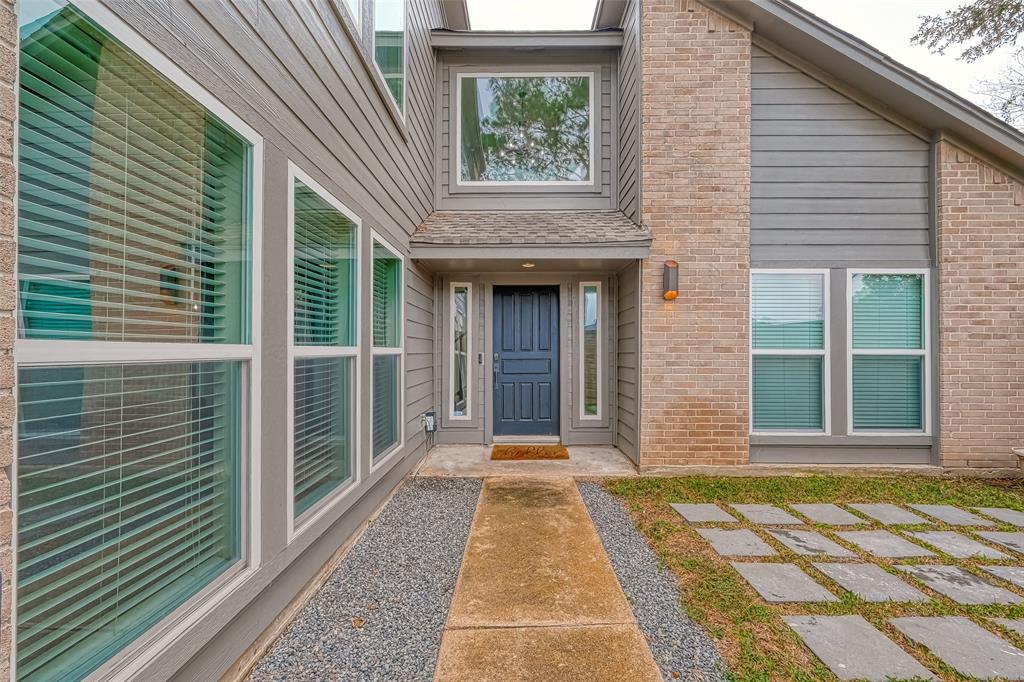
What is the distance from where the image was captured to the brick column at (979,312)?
161 inches

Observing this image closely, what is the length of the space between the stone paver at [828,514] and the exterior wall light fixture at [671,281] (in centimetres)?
197

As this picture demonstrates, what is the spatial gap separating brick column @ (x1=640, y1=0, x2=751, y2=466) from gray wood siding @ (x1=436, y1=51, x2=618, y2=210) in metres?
0.94

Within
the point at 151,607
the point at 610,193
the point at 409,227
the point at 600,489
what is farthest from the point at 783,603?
the point at 610,193

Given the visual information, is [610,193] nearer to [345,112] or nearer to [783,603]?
[345,112]

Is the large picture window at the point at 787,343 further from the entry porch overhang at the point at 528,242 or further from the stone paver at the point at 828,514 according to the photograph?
the entry porch overhang at the point at 528,242

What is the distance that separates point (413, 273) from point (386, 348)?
1.14 m

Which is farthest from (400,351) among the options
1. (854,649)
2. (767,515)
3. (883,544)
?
(883,544)

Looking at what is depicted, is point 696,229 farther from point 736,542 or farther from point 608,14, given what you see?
point 608,14

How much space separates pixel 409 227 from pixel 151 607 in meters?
3.40

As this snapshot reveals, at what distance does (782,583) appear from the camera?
2.28m

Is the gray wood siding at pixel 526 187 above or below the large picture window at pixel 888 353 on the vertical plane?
above

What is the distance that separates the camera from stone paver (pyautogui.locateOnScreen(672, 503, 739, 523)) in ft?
10.2

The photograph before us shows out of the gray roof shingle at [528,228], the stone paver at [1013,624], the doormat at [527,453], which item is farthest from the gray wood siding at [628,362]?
the stone paver at [1013,624]

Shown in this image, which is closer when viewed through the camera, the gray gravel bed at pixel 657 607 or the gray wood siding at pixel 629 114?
the gray gravel bed at pixel 657 607
